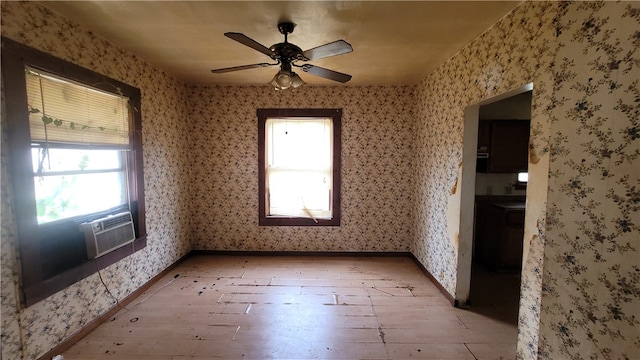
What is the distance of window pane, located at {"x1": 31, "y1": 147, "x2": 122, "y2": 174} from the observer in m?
1.91

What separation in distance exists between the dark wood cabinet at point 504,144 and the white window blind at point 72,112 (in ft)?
13.8

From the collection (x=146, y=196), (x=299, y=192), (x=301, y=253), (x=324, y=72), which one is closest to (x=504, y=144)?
(x=324, y=72)

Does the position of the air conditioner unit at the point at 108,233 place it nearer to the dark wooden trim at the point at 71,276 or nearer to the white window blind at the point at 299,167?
the dark wooden trim at the point at 71,276

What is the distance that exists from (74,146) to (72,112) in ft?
0.89

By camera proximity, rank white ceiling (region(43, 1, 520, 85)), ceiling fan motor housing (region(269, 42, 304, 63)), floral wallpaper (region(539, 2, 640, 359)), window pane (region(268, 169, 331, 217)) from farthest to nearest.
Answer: window pane (region(268, 169, 331, 217))
ceiling fan motor housing (region(269, 42, 304, 63))
white ceiling (region(43, 1, 520, 85))
floral wallpaper (region(539, 2, 640, 359))

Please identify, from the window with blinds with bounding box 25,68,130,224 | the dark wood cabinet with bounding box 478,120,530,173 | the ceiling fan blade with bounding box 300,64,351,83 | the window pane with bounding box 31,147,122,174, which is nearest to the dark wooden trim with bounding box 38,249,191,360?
the window with blinds with bounding box 25,68,130,224

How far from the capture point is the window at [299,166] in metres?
3.95

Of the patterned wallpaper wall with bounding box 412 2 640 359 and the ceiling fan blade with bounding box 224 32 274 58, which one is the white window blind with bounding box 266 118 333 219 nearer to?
the ceiling fan blade with bounding box 224 32 274 58

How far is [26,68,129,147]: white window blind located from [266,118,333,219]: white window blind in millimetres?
1871

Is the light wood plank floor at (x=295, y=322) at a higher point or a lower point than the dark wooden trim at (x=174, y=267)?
lower

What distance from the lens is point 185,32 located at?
2258 mm

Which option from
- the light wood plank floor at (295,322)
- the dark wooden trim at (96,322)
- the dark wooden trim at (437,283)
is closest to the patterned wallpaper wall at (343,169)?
the dark wooden trim at (437,283)

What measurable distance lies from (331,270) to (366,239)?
810 millimetres

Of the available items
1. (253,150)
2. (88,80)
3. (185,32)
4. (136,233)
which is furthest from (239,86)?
(136,233)
